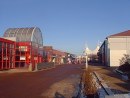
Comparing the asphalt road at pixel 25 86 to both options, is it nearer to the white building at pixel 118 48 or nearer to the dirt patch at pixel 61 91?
the dirt patch at pixel 61 91

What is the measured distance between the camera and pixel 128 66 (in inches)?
1613

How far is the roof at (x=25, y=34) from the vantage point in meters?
66.9

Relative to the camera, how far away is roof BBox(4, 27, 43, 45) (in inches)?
Answer: 2635

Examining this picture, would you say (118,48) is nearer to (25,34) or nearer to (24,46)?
(24,46)

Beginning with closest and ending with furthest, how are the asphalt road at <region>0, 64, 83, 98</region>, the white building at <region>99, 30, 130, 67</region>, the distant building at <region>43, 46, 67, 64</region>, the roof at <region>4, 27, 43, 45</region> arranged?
the asphalt road at <region>0, 64, 83, 98</region> → the white building at <region>99, 30, 130, 67</region> → the roof at <region>4, 27, 43, 45</region> → the distant building at <region>43, 46, 67, 64</region>

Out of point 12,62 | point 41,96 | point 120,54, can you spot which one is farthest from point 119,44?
point 41,96

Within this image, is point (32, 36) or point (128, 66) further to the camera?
point (32, 36)

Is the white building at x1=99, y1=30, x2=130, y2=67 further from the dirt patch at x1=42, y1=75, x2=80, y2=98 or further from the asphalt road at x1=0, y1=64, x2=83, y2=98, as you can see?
the dirt patch at x1=42, y1=75, x2=80, y2=98

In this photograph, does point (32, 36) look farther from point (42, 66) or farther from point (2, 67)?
point (2, 67)

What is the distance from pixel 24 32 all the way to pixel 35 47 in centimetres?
476

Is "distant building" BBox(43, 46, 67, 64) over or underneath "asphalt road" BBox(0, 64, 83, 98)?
over

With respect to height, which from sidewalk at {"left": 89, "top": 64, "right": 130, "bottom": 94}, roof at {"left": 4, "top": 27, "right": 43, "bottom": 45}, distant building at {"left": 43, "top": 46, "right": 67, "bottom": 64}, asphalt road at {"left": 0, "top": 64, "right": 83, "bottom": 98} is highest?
roof at {"left": 4, "top": 27, "right": 43, "bottom": 45}

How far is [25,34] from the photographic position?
6744 centimetres

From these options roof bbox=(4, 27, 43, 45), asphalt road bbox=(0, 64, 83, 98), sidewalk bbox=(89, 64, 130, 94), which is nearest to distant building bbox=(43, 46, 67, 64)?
roof bbox=(4, 27, 43, 45)
